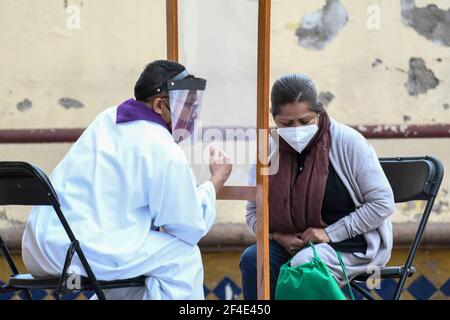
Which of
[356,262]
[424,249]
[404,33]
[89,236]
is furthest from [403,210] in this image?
[89,236]

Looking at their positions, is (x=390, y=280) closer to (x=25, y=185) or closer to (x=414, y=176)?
(x=414, y=176)

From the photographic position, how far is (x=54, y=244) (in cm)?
458

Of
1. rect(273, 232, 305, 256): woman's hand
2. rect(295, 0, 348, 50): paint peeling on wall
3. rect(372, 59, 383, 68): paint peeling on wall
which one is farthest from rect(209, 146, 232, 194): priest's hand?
rect(372, 59, 383, 68): paint peeling on wall

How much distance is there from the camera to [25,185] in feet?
14.9

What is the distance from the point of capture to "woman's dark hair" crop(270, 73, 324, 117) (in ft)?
16.5

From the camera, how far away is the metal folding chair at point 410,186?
5.14 meters

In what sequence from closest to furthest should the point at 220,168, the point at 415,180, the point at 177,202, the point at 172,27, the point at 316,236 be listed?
1. the point at 177,202
2. the point at 220,168
3. the point at 316,236
4. the point at 172,27
5. the point at 415,180

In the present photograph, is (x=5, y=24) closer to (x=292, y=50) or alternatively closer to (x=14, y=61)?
(x=14, y=61)

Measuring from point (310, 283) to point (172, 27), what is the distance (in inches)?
51.9

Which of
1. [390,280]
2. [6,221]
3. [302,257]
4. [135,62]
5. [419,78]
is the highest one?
[135,62]

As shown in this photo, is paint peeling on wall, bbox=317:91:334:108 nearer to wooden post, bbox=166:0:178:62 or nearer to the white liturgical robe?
wooden post, bbox=166:0:178:62

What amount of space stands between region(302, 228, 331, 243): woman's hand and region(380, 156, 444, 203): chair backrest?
49cm

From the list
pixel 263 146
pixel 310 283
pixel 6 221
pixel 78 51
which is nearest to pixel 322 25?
pixel 78 51
